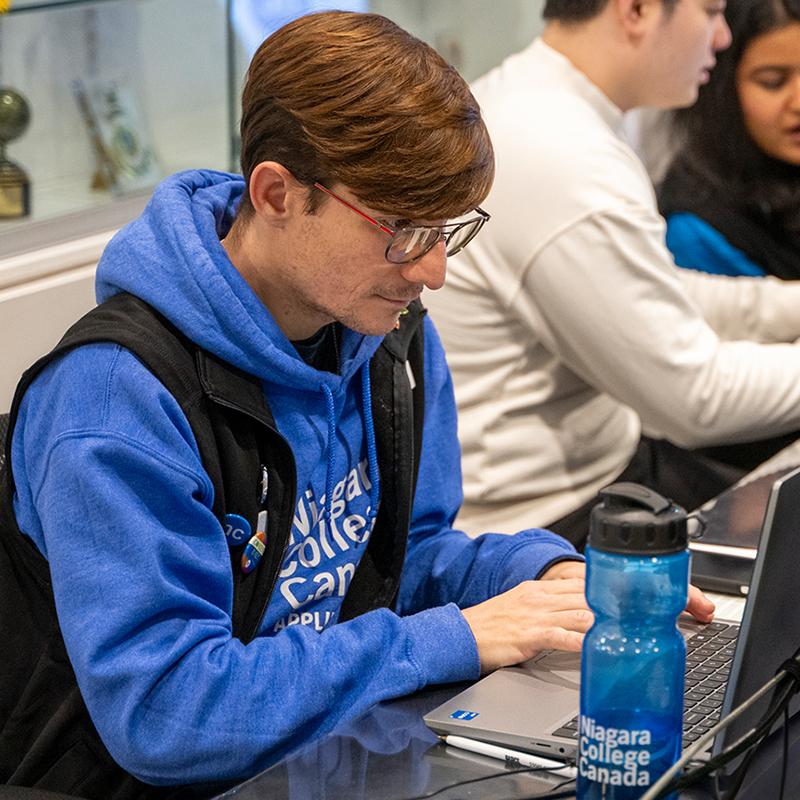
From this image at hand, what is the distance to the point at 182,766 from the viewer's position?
940mm

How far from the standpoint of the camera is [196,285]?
105 cm

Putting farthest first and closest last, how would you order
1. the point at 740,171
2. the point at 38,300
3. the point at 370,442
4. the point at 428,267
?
the point at 740,171, the point at 38,300, the point at 370,442, the point at 428,267

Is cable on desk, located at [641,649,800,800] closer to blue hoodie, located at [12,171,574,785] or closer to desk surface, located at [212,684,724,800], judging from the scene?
desk surface, located at [212,684,724,800]

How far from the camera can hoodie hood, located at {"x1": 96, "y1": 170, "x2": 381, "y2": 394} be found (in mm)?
1052

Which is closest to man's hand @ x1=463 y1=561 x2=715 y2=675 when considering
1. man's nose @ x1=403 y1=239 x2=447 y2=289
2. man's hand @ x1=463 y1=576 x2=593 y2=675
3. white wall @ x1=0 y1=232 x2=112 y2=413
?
man's hand @ x1=463 y1=576 x2=593 y2=675

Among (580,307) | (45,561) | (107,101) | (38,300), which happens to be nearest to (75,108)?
(107,101)

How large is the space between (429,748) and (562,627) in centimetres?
20

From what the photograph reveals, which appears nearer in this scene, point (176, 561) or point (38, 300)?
point (176, 561)

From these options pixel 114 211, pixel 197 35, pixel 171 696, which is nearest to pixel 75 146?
pixel 114 211

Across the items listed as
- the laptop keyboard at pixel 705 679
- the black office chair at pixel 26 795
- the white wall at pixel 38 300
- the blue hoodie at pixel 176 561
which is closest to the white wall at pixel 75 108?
the white wall at pixel 38 300

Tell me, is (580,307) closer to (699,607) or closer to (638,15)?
(638,15)

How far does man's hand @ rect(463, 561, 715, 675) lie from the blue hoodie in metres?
0.03

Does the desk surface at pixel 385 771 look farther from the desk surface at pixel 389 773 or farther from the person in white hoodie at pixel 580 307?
the person in white hoodie at pixel 580 307

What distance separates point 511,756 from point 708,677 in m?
0.23
